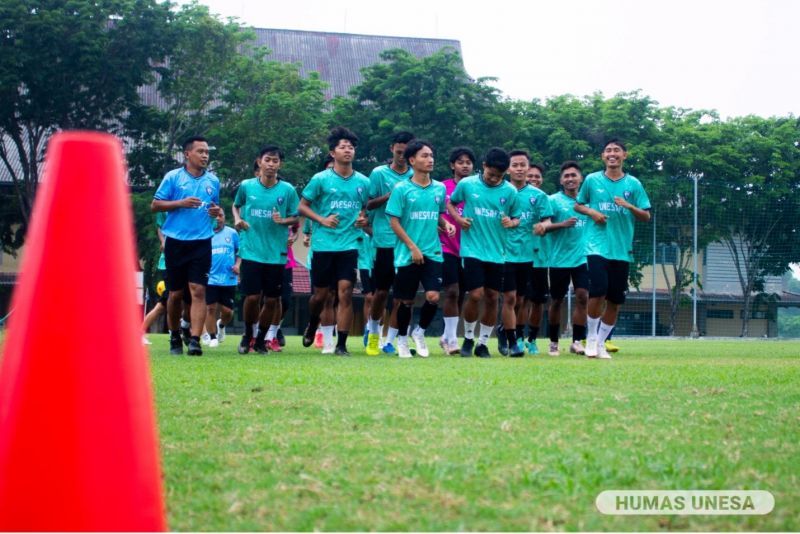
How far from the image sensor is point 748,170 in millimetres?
42312

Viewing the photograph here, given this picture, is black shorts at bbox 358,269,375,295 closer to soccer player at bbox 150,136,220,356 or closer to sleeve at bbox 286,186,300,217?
sleeve at bbox 286,186,300,217

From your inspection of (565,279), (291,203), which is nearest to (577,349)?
(565,279)

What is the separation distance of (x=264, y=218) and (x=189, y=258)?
54.7 inches

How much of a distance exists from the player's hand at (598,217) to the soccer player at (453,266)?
1.59 metres

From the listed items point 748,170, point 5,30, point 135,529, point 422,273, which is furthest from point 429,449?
point 748,170

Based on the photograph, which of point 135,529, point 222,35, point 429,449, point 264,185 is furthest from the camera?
point 222,35

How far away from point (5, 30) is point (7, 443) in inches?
1255

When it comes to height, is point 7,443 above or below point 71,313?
below

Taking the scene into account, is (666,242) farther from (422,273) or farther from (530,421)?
(530,421)

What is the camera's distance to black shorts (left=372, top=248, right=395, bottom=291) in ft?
43.5

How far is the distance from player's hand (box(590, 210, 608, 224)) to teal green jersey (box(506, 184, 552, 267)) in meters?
1.31

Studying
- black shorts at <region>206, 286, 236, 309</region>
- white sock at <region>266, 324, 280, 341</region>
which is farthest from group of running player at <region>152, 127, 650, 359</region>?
black shorts at <region>206, 286, 236, 309</region>

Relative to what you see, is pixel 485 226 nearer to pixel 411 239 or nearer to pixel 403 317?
pixel 411 239

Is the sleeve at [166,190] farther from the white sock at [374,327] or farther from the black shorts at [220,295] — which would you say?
the black shorts at [220,295]
